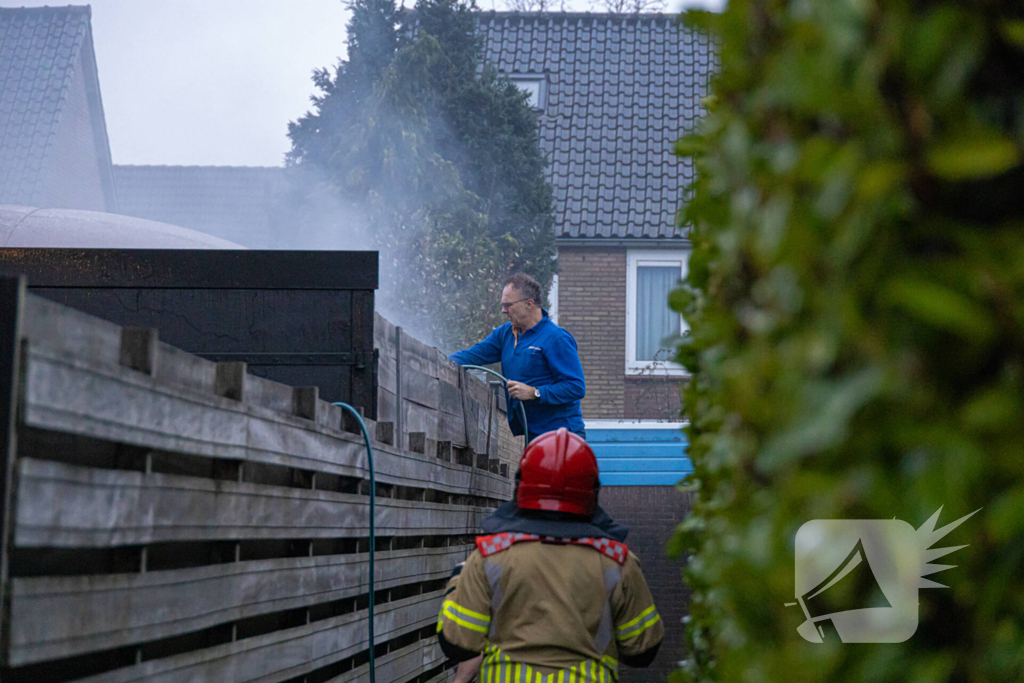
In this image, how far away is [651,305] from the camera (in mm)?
16359

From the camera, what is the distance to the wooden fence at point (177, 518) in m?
1.78

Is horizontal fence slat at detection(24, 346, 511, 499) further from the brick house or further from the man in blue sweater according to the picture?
the brick house

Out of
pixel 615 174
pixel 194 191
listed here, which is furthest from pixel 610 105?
pixel 194 191

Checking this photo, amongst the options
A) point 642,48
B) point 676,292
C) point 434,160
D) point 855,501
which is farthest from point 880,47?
point 642,48

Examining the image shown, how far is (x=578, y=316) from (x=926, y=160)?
49.9 ft

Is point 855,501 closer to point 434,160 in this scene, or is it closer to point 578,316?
point 434,160

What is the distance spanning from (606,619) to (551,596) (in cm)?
20

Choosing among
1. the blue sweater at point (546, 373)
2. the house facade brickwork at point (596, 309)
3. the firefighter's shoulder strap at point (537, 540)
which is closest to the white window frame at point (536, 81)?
the house facade brickwork at point (596, 309)

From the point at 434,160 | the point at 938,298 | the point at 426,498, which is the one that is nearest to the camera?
the point at 938,298

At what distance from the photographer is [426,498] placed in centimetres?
491

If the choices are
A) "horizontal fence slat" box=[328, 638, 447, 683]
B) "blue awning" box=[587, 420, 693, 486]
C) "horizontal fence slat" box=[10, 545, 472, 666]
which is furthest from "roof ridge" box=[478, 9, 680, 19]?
"horizontal fence slat" box=[10, 545, 472, 666]

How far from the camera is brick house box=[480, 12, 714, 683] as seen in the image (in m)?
15.9

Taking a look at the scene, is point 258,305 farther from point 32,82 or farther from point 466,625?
point 32,82

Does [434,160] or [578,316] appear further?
[578,316]
